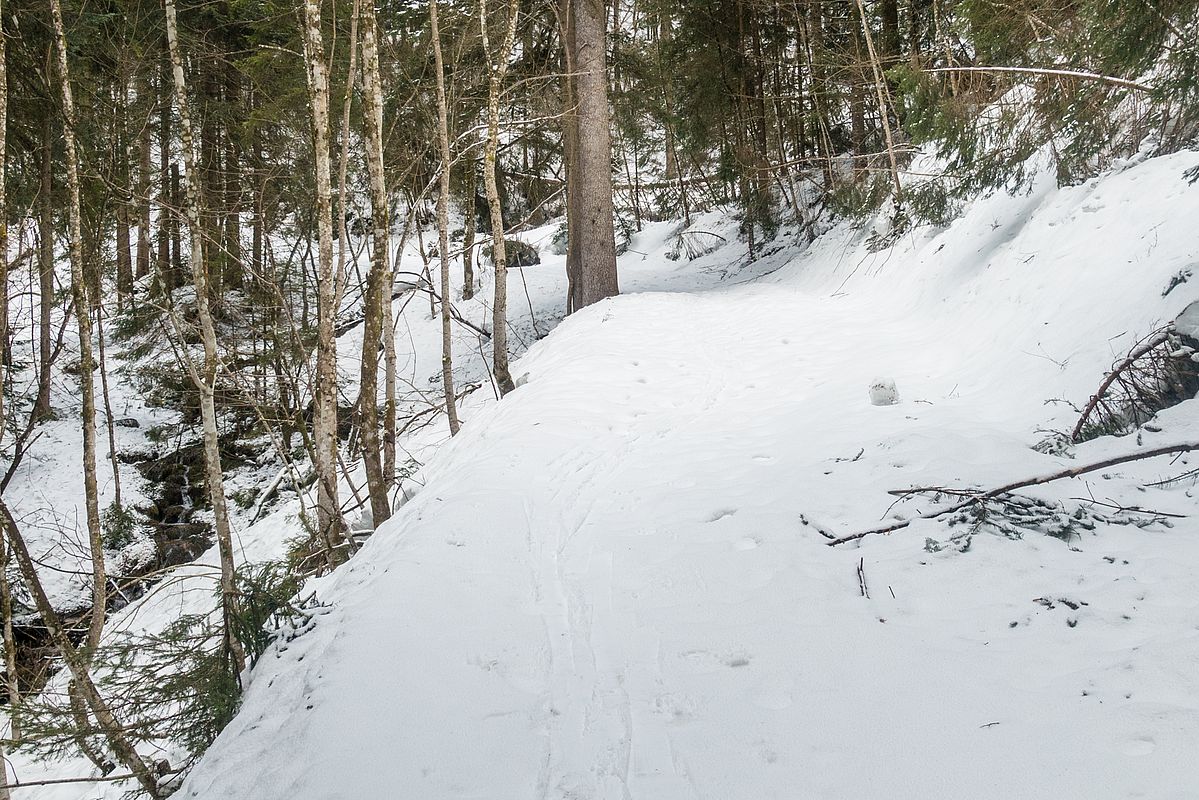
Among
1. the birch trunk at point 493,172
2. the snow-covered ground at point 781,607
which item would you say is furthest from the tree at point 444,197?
the snow-covered ground at point 781,607

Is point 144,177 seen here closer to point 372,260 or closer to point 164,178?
point 164,178

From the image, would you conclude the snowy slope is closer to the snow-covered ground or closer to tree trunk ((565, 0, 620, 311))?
the snow-covered ground

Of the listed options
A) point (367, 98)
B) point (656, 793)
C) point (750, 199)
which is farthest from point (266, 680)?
Answer: point (750, 199)

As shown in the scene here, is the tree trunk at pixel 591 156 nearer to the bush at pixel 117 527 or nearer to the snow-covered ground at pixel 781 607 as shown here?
the snow-covered ground at pixel 781 607

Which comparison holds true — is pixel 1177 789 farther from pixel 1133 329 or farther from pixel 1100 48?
pixel 1100 48

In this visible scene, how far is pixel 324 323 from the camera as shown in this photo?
5.37 meters

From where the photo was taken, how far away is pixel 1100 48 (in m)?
5.21

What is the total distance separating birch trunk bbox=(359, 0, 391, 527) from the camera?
205 inches

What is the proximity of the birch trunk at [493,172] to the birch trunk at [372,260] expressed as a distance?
6.65ft

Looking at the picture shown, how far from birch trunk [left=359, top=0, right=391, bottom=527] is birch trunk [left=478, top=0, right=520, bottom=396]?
2026 millimetres

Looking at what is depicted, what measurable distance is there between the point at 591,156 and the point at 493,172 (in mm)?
4065

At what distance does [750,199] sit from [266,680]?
13.7 meters

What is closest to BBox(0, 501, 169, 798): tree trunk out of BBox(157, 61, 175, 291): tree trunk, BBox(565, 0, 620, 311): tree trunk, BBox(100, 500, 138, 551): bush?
BBox(157, 61, 175, 291): tree trunk

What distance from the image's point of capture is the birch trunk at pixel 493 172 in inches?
285
